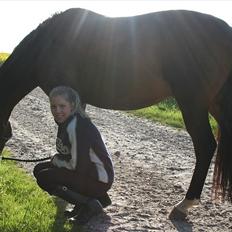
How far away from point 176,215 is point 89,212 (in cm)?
101

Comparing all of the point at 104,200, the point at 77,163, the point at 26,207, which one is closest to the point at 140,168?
the point at 104,200

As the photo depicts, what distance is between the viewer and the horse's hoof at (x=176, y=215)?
4590mm

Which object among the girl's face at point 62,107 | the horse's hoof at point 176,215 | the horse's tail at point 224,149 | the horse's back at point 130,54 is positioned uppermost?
the horse's back at point 130,54

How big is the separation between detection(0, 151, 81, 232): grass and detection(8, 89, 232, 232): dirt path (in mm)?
391

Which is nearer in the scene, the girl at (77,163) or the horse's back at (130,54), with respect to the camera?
the girl at (77,163)

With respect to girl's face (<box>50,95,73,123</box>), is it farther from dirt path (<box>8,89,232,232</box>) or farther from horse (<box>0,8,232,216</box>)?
dirt path (<box>8,89,232,232</box>)

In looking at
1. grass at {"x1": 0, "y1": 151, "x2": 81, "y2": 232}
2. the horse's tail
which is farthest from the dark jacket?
the horse's tail

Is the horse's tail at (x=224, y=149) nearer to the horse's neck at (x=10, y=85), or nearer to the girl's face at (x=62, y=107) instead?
the girl's face at (x=62, y=107)

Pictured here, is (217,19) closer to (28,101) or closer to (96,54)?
(96,54)

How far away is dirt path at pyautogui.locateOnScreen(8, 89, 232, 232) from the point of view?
4.49 metres

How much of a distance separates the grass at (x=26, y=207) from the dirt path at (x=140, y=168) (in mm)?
391

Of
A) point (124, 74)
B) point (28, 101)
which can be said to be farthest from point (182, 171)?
point (28, 101)

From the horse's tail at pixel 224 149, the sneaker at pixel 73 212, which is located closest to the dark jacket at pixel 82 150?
the sneaker at pixel 73 212

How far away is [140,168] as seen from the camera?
257 inches
